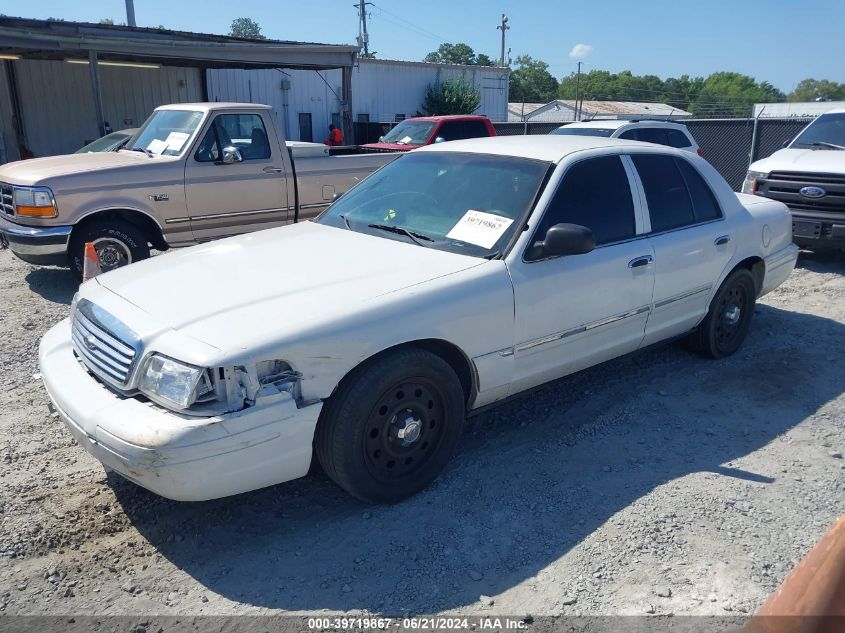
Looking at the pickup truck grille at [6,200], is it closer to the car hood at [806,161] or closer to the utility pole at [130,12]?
the car hood at [806,161]

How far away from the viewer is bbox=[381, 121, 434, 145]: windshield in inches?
546

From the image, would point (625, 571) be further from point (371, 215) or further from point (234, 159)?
point (234, 159)

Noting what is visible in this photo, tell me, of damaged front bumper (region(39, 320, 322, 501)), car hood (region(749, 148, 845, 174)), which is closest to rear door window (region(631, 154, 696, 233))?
damaged front bumper (region(39, 320, 322, 501))

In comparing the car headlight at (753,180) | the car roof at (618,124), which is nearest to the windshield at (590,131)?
the car roof at (618,124)

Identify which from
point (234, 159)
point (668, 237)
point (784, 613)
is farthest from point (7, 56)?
point (784, 613)

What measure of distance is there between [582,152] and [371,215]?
1366 millimetres


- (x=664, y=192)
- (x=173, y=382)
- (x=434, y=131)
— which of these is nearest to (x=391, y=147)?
(x=434, y=131)

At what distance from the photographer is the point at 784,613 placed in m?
1.77

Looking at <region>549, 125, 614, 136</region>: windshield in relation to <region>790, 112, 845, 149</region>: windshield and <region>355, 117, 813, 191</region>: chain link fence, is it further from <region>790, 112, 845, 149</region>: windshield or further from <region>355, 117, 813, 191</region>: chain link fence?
<region>355, 117, 813, 191</region>: chain link fence

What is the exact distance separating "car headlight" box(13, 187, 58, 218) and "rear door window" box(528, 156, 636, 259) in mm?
5432

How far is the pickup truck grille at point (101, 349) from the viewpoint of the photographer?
3.08 m

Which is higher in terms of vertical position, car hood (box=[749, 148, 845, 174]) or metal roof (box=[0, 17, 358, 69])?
metal roof (box=[0, 17, 358, 69])

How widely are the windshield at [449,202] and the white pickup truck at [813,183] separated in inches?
235

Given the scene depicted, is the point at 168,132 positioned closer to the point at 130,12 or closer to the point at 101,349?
the point at 101,349
